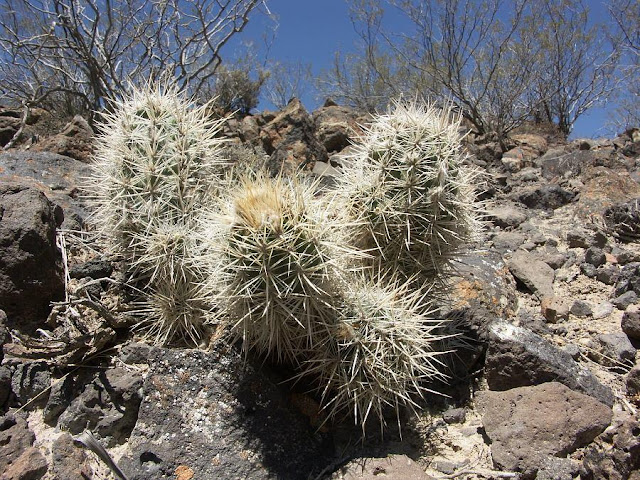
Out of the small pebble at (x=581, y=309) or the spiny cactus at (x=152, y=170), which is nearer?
the spiny cactus at (x=152, y=170)

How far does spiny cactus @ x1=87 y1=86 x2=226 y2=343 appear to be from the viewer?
3.17 meters

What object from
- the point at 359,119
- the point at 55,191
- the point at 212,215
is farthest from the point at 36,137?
the point at 212,215

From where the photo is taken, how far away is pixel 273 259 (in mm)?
2457

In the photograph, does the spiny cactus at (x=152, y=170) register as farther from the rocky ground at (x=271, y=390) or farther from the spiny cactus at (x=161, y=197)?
the rocky ground at (x=271, y=390)

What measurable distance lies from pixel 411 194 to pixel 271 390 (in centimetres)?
134

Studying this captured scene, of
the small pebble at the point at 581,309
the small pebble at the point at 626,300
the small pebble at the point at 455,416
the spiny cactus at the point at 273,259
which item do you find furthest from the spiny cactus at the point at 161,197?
the small pebble at the point at 626,300

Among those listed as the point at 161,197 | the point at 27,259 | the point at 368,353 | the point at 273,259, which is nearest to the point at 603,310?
the point at 368,353

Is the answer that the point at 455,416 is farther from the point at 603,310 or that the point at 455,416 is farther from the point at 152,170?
the point at 152,170

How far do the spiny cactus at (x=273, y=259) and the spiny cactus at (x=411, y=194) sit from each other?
57cm

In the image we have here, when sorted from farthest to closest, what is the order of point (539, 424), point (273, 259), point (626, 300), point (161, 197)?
point (626, 300), point (161, 197), point (539, 424), point (273, 259)

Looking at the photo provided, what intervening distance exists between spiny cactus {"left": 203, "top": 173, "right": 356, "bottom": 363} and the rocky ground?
1.61 ft

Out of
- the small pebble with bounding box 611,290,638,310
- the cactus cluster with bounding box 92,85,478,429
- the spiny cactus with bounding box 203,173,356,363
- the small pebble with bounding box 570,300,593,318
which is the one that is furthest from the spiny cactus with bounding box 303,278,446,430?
the small pebble with bounding box 611,290,638,310

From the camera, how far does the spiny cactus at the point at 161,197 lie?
3.17 m

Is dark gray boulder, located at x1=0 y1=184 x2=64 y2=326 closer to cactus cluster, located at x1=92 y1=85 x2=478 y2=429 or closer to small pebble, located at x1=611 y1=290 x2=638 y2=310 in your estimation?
cactus cluster, located at x1=92 y1=85 x2=478 y2=429
